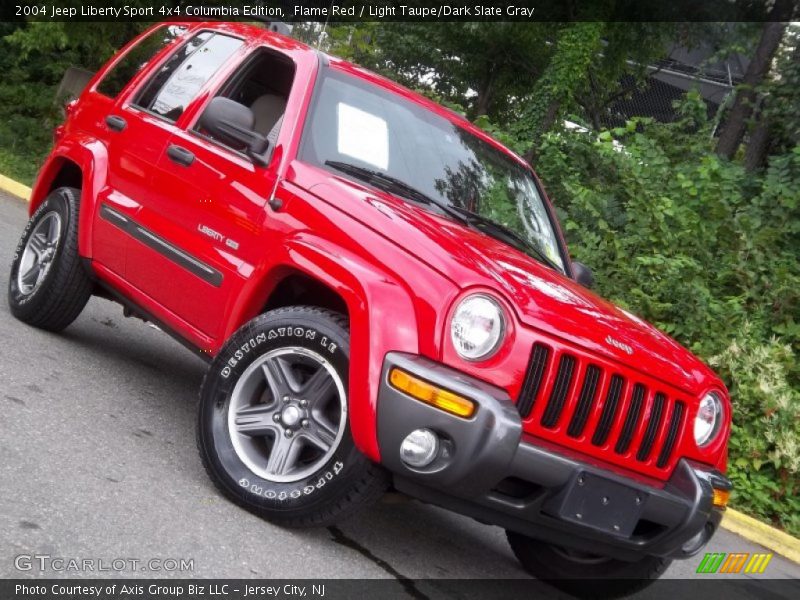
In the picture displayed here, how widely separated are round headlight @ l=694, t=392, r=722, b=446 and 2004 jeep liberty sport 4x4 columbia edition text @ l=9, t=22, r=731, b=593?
13mm

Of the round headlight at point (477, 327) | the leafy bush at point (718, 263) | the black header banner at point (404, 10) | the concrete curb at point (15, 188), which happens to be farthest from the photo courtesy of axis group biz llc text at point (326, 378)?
the black header banner at point (404, 10)

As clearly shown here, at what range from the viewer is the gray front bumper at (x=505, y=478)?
133 inches

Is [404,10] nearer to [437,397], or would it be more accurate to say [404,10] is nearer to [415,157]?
[415,157]

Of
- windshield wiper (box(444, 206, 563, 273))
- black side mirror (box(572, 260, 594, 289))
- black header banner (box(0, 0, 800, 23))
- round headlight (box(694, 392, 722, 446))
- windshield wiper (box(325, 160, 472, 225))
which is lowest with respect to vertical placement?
round headlight (box(694, 392, 722, 446))

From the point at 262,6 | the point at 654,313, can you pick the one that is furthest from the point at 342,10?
the point at 654,313

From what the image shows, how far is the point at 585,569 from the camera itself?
4.38 meters

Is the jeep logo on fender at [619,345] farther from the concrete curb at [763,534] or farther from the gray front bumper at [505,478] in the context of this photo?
the concrete curb at [763,534]

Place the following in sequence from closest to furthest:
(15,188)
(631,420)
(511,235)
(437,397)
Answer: (437,397)
(631,420)
(511,235)
(15,188)

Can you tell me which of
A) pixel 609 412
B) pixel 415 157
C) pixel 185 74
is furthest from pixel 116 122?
pixel 609 412

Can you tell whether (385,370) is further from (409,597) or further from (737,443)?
(737,443)

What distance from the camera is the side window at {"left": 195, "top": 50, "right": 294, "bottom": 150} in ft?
16.0

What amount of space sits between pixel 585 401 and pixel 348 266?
961 millimetres

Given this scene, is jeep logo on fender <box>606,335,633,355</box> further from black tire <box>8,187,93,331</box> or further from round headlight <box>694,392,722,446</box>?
black tire <box>8,187,93,331</box>

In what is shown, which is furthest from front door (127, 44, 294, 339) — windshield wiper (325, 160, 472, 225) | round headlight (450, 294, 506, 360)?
round headlight (450, 294, 506, 360)
